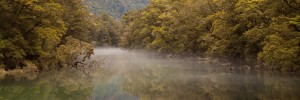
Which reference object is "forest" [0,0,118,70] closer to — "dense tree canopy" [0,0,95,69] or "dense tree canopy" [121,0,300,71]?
"dense tree canopy" [0,0,95,69]

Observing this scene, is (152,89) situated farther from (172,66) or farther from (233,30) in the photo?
(233,30)

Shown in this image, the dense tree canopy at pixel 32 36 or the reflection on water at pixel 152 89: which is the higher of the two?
the dense tree canopy at pixel 32 36

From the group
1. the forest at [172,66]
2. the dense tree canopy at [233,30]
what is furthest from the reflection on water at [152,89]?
the dense tree canopy at [233,30]

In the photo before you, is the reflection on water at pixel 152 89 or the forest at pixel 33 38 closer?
the reflection on water at pixel 152 89

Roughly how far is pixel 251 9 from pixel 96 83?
663 inches

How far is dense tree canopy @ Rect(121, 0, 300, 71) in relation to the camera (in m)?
25.6

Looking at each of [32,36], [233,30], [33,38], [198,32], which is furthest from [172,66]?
[198,32]

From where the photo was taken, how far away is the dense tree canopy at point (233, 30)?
2564 centimetres

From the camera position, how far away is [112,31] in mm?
125562

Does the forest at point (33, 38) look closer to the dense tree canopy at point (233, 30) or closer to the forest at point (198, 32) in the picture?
the forest at point (198, 32)

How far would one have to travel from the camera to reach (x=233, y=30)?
126 ft

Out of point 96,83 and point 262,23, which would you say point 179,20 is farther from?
point 96,83

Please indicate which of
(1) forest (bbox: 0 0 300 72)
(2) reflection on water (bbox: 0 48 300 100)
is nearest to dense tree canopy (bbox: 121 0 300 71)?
(1) forest (bbox: 0 0 300 72)

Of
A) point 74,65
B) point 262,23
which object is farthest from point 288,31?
point 74,65
